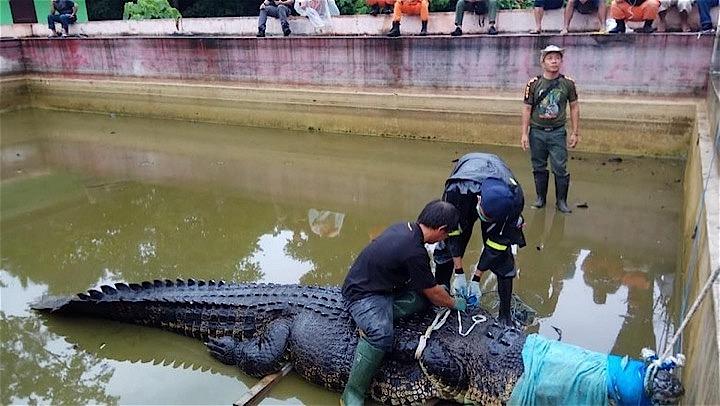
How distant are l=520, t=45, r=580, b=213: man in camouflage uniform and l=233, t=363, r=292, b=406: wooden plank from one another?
3440mm

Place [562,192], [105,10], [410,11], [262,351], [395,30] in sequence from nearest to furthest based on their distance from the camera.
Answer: [262,351]
[562,192]
[395,30]
[410,11]
[105,10]

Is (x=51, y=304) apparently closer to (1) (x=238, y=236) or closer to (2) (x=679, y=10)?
(1) (x=238, y=236)

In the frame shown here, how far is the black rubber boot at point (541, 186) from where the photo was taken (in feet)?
19.5

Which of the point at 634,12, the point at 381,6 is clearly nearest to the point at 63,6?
the point at 381,6

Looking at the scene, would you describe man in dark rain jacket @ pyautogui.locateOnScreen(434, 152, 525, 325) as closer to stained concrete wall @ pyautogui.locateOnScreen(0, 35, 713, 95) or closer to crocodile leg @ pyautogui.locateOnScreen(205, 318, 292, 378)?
crocodile leg @ pyautogui.locateOnScreen(205, 318, 292, 378)

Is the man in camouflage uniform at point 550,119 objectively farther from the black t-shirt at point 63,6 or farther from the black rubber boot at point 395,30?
the black t-shirt at point 63,6

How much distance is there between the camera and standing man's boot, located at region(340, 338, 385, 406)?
317 centimetres

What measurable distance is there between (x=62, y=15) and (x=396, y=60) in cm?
1059

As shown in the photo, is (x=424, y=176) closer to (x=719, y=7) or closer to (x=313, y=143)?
(x=313, y=143)

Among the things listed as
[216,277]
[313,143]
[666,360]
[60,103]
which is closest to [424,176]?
[313,143]

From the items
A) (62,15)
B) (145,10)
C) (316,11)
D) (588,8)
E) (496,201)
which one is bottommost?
(496,201)

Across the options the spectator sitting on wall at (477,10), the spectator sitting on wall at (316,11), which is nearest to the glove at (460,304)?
the spectator sitting on wall at (477,10)

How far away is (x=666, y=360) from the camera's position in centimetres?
246

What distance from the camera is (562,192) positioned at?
19.4 ft
